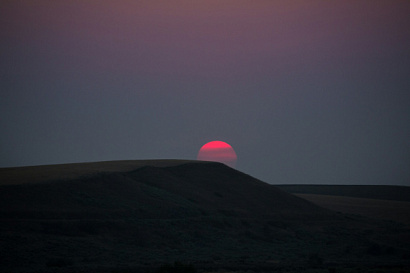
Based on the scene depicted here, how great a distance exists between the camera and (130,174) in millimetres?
53000

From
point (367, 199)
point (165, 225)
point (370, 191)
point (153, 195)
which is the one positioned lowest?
point (165, 225)

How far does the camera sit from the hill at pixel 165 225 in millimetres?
31641

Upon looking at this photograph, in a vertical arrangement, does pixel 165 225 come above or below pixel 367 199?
below

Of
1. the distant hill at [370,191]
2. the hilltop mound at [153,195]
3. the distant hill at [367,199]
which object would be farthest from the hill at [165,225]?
the distant hill at [370,191]

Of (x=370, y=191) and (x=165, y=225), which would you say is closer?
(x=165, y=225)

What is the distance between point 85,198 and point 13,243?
11.7 m

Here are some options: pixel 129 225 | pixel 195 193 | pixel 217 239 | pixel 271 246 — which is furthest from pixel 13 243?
pixel 195 193

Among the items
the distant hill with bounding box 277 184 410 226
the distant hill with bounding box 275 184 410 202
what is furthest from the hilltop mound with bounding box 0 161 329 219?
the distant hill with bounding box 275 184 410 202

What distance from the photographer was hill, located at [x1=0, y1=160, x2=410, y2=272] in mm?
31641

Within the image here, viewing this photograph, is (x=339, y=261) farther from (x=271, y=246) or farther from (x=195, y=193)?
(x=195, y=193)

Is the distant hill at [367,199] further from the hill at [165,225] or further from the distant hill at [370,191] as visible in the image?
the hill at [165,225]

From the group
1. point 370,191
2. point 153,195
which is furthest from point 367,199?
point 153,195

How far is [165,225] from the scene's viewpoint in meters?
40.9

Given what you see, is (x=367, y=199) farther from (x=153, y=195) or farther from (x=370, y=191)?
(x=153, y=195)
